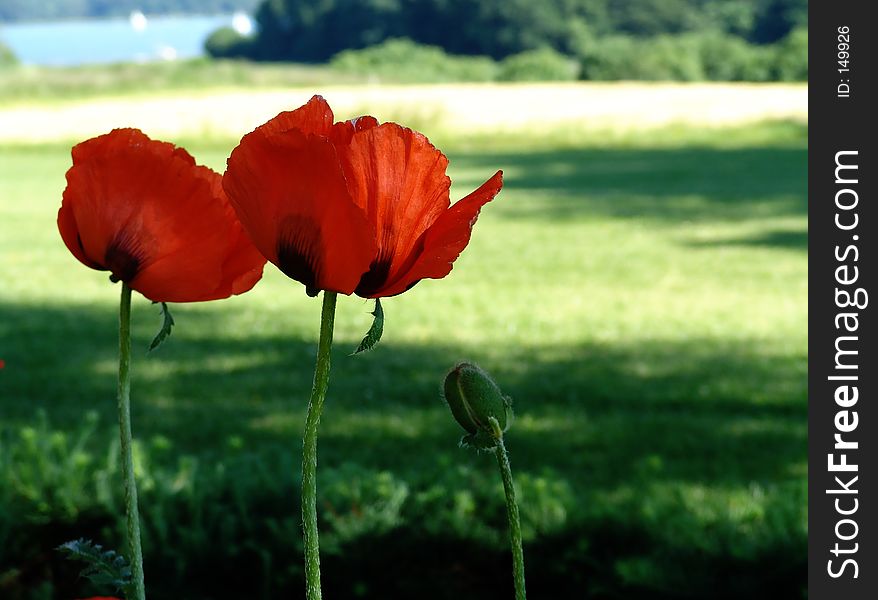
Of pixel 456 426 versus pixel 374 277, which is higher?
pixel 374 277

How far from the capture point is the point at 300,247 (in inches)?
25.1

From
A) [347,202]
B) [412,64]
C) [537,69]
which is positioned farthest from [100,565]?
[412,64]

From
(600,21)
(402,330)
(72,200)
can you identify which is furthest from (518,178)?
(600,21)

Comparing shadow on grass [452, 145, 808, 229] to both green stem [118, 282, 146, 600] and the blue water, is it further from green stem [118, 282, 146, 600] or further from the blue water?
the blue water

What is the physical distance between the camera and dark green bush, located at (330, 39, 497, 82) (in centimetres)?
5448

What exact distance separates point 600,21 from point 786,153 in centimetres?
4657

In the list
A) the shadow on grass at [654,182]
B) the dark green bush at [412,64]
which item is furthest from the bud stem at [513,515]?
the dark green bush at [412,64]

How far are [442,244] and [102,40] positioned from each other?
4779 inches

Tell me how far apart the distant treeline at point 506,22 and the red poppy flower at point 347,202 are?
6122 centimetres

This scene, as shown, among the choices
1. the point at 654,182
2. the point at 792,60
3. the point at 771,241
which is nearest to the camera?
the point at 771,241

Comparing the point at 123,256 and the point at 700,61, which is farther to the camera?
the point at 700,61

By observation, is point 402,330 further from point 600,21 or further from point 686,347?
point 600,21

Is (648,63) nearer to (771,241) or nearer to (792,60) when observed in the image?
(792,60)
